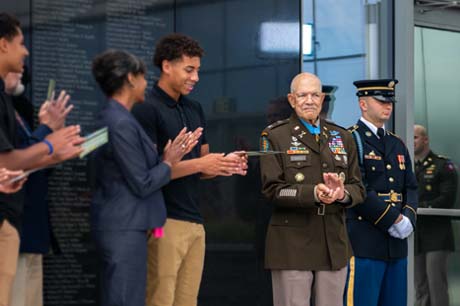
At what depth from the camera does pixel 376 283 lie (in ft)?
21.8

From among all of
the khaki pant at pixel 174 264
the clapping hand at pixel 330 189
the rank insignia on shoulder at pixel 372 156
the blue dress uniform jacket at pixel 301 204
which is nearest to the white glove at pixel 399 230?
the rank insignia on shoulder at pixel 372 156

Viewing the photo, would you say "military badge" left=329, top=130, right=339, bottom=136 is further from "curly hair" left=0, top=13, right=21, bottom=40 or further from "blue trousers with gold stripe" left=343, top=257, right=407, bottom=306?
"curly hair" left=0, top=13, right=21, bottom=40

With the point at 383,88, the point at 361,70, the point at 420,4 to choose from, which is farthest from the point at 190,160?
the point at 420,4

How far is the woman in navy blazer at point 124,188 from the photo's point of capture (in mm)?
4898

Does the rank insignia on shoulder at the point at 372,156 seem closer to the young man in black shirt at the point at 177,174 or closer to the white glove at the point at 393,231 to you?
the white glove at the point at 393,231

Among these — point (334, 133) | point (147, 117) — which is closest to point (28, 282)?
point (147, 117)

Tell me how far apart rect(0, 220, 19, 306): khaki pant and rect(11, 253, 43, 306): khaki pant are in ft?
0.65

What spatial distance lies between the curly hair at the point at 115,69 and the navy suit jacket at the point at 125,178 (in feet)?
Answer: 0.28

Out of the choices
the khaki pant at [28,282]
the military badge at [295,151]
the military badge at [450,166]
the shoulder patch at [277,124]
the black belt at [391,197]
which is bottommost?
the khaki pant at [28,282]

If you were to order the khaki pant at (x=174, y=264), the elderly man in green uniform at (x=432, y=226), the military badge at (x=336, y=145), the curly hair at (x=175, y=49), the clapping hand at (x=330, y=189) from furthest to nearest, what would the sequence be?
the elderly man in green uniform at (x=432, y=226), the military badge at (x=336, y=145), the clapping hand at (x=330, y=189), the curly hair at (x=175, y=49), the khaki pant at (x=174, y=264)

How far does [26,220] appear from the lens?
5.00 metres

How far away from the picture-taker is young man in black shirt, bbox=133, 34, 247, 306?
17.3 feet

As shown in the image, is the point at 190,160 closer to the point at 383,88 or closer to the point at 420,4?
the point at 383,88

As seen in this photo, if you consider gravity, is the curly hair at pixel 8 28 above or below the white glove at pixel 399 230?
above
